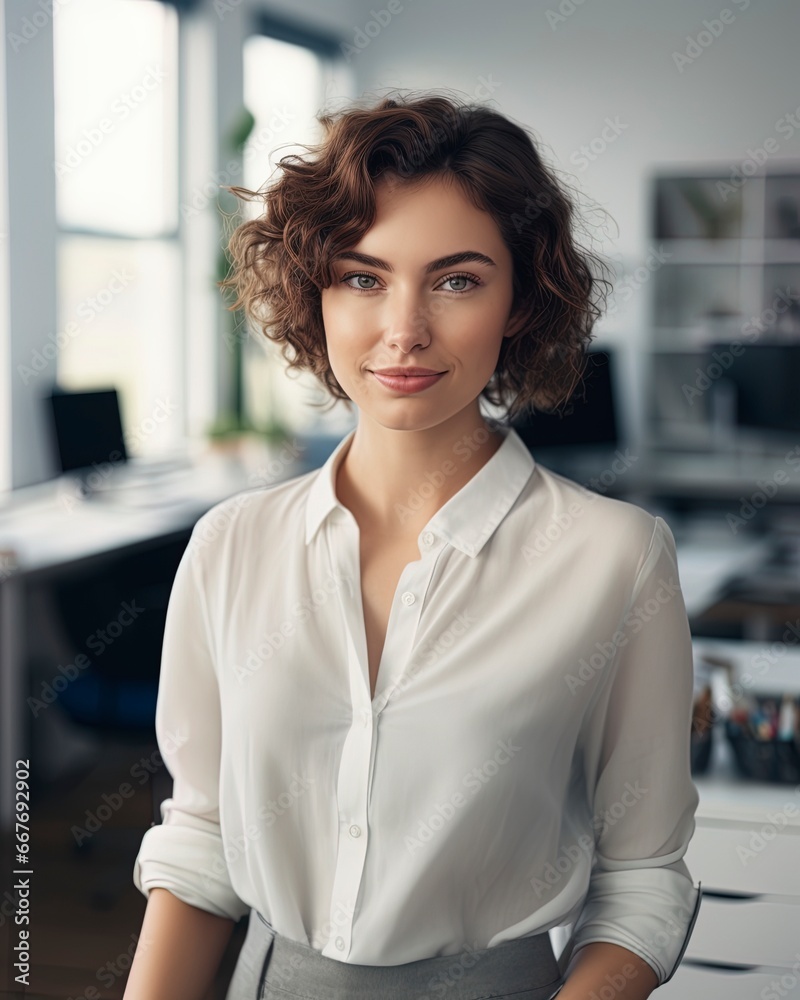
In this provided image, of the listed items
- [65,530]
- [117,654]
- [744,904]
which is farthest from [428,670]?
[65,530]

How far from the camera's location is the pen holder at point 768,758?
178 cm

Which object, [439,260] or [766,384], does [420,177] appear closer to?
[439,260]

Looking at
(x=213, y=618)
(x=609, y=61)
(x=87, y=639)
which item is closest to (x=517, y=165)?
(x=213, y=618)

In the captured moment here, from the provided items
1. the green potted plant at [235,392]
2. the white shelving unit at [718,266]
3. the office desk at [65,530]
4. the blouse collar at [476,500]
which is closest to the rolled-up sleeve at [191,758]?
the blouse collar at [476,500]

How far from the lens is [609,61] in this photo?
5.92 m

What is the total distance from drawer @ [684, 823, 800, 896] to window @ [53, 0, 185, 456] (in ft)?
9.92

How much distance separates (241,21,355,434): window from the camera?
527 cm

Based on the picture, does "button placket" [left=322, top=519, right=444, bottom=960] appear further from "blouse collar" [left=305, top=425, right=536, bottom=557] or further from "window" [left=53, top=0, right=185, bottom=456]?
"window" [left=53, top=0, right=185, bottom=456]

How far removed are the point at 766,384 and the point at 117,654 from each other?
3141 mm

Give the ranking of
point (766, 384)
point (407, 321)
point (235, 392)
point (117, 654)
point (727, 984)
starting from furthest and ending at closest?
point (235, 392) < point (766, 384) < point (117, 654) < point (727, 984) < point (407, 321)

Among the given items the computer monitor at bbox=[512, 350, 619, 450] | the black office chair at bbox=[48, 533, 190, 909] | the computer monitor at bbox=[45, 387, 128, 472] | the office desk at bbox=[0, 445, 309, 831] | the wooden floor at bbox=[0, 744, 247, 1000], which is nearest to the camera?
the wooden floor at bbox=[0, 744, 247, 1000]

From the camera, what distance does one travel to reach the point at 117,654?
2.89 m

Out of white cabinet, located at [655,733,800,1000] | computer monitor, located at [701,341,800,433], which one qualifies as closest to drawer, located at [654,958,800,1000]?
white cabinet, located at [655,733,800,1000]

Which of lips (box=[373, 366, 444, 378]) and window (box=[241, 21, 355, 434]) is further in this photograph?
window (box=[241, 21, 355, 434])
